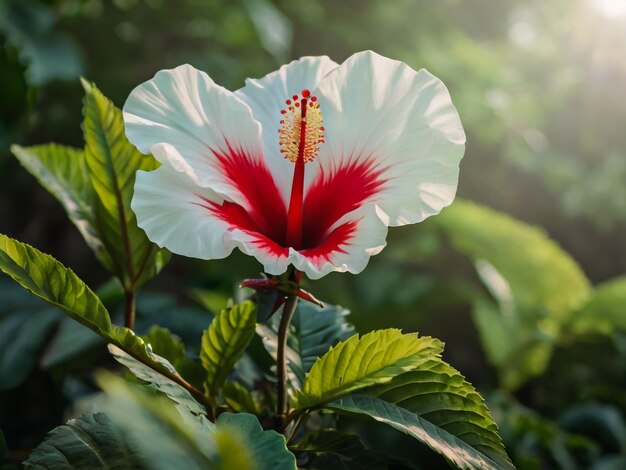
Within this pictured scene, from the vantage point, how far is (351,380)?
0.52 m

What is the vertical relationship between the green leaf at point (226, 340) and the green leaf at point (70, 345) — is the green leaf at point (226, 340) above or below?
above

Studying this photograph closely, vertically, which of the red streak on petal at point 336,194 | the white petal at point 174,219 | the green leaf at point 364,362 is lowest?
the green leaf at point 364,362

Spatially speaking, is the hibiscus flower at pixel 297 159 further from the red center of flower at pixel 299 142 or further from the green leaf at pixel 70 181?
the green leaf at pixel 70 181

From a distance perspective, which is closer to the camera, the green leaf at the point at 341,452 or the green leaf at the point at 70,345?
the green leaf at the point at 341,452

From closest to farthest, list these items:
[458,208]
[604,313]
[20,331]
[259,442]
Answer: [259,442]
[20,331]
[604,313]
[458,208]

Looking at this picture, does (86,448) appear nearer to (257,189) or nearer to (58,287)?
(58,287)

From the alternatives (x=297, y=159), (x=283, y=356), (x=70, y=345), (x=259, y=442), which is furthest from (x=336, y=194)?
(x=70, y=345)

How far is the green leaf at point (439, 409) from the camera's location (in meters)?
0.52

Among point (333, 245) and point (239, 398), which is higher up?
point (333, 245)

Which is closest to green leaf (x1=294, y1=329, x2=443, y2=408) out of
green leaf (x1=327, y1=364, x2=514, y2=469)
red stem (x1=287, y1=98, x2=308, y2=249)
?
green leaf (x1=327, y1=364, x2=514, y2=469)

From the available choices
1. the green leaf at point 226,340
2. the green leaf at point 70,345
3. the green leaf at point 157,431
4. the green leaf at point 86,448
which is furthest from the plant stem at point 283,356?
the green leaf at point 70,345

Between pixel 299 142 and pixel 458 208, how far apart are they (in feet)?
4.93

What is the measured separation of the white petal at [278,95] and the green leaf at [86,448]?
0.83 feet

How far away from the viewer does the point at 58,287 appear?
0.50 metres
